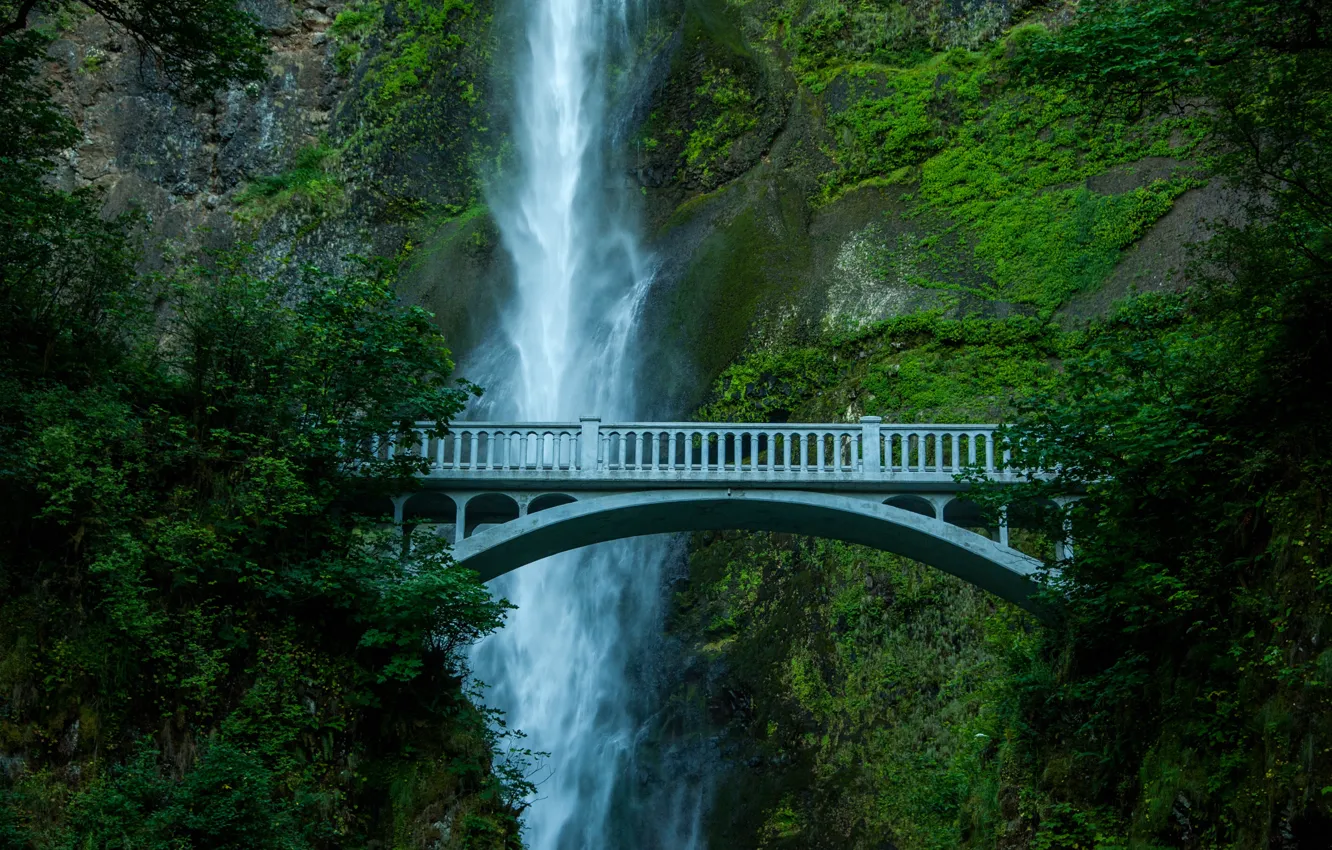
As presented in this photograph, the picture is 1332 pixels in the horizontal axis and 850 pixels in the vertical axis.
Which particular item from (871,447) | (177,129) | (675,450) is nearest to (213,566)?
(675,450)

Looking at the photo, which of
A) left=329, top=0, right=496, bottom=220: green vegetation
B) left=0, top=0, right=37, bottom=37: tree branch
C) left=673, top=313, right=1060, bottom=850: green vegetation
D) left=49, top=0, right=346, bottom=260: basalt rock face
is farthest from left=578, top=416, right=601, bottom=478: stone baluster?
left=49, top=0, right=346, bottom=260: basalt rock face

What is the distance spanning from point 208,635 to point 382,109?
81.0 ft

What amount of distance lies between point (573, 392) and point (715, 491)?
10900mm

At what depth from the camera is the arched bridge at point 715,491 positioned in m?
18.8

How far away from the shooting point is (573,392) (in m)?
29.7

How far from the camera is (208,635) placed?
54.3 feet

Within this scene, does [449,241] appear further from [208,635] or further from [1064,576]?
[1064,576]

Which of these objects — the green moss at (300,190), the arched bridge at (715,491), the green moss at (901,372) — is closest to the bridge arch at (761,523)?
the arched bridge at (715,491)

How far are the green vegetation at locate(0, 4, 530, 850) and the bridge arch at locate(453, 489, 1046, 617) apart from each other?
156 centimetres

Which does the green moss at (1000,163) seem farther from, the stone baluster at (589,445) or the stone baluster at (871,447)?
the stone baluster at (589,445)

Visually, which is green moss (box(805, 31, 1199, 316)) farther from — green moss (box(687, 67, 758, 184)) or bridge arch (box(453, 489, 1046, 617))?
bridge arch (box(453, 489, 1046, 617))

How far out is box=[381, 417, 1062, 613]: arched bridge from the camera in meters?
18.8

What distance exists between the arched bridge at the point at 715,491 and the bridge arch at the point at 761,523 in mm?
21

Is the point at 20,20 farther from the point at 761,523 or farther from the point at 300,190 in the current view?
the point at 300,190
